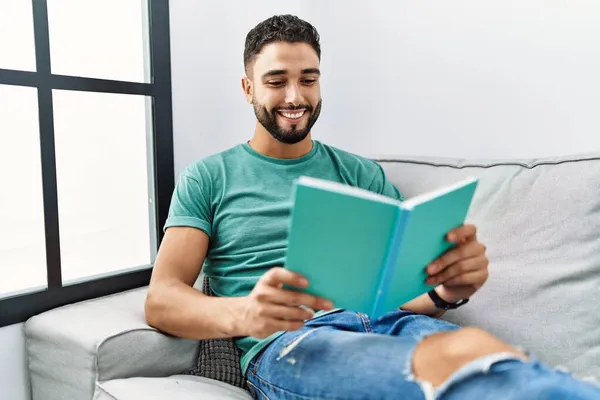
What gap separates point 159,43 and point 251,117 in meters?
0.44

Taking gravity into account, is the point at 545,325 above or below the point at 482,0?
below

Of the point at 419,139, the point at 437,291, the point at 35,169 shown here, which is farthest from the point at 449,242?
the point at 35,169

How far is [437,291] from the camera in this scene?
1.10 m

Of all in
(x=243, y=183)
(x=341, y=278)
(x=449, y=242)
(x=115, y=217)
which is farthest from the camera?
(x=115, y=217)

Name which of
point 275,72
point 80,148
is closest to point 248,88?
point 275,72

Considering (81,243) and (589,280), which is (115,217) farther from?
(589,280)

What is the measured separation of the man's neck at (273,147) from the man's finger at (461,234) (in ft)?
1.82

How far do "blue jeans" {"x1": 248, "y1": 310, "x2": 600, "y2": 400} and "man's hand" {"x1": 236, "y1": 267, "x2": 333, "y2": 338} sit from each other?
0.28 ft

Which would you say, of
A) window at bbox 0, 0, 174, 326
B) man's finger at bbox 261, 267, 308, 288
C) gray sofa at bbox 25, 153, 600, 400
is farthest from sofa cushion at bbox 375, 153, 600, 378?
window at bbox 0, 0, 174, 326

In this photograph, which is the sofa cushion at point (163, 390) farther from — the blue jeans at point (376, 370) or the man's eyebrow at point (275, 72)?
the man's eyebrow at point (275, 72)

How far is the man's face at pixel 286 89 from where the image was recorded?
1.29m

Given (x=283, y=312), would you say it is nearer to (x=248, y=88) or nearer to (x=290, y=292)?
(x=290, y=292)

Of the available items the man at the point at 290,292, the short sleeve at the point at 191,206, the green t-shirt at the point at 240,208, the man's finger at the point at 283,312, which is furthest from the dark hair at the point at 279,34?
the man's finger at the point at 283,312

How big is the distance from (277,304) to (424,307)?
1.52 feet
